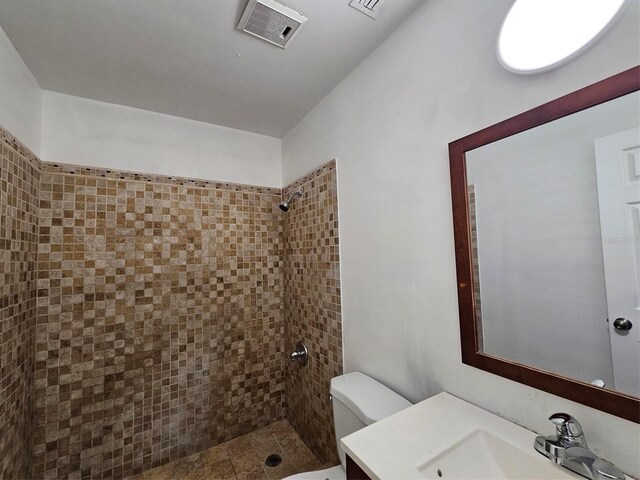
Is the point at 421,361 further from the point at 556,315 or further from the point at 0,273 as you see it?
the point at 0,273

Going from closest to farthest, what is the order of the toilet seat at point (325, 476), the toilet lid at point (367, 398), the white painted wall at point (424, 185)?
1. the white painted wall at point (424, 185)
2. the toilet lid at point (367, 398)
3. the toilet seat at point (325, 476)

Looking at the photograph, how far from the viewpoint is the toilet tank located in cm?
106

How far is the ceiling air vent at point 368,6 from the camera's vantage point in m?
1.08

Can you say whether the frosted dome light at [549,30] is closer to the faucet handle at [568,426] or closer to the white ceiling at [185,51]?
the white ceiling at [185,51]

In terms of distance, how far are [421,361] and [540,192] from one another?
0.73 meters

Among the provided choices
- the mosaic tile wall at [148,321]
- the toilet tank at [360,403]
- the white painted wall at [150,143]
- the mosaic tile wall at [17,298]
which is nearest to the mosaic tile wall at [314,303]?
the mosaic tile wall at [148,321]

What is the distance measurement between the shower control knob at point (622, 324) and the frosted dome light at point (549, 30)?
65cm

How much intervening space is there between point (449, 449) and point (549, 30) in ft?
3.70

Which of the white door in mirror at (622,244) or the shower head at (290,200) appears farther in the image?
the shower head at (290,200)

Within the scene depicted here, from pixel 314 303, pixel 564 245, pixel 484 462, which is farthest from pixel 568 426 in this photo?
pixel 314 303

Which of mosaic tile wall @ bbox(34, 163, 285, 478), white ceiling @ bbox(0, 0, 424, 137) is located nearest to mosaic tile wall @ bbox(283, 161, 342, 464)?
mosaic tile wall @ bbox(34, 163, 285, 478)

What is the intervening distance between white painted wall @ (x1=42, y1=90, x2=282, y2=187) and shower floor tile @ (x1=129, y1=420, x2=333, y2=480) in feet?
6.16

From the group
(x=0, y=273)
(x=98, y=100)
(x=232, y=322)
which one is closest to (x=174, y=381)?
(x=232, y=322)

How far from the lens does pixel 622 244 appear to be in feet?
2.10
